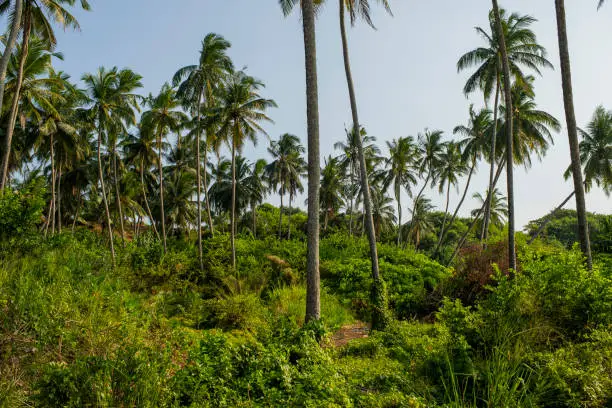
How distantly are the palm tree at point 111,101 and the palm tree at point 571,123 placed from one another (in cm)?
2218

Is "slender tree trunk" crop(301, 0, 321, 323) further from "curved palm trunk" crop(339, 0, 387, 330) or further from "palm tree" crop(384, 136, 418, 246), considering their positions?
"palm tree" crop(384, 136, 418, 246)

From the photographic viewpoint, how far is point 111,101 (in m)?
24.3

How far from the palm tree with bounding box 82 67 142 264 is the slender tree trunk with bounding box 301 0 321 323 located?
17983 mm

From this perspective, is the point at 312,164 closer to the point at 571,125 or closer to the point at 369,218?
the point at 369,218

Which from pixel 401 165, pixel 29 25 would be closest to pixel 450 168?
Answer: pixel 401 165

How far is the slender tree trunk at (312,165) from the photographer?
914 centimetres

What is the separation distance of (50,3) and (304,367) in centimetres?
1829

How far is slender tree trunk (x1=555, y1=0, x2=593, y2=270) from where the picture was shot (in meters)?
11.3

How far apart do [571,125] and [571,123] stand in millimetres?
64

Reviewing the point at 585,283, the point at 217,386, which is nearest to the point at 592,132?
the point at 585,283

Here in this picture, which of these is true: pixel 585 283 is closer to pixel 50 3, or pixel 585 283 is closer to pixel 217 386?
pixel 217 386

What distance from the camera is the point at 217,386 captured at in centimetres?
480

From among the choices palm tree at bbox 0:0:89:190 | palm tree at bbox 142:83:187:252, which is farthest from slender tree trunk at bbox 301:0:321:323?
palm tree at bbox 142:83:187:252

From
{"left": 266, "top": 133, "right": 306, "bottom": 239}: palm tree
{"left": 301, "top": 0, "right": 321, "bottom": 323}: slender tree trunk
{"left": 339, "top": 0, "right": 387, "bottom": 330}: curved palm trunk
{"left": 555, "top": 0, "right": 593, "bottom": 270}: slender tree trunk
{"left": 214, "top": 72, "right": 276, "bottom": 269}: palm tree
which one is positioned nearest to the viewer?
{"left": 301, "top": 0, "right": 321, "bottom": 323}: slender tree trunk
